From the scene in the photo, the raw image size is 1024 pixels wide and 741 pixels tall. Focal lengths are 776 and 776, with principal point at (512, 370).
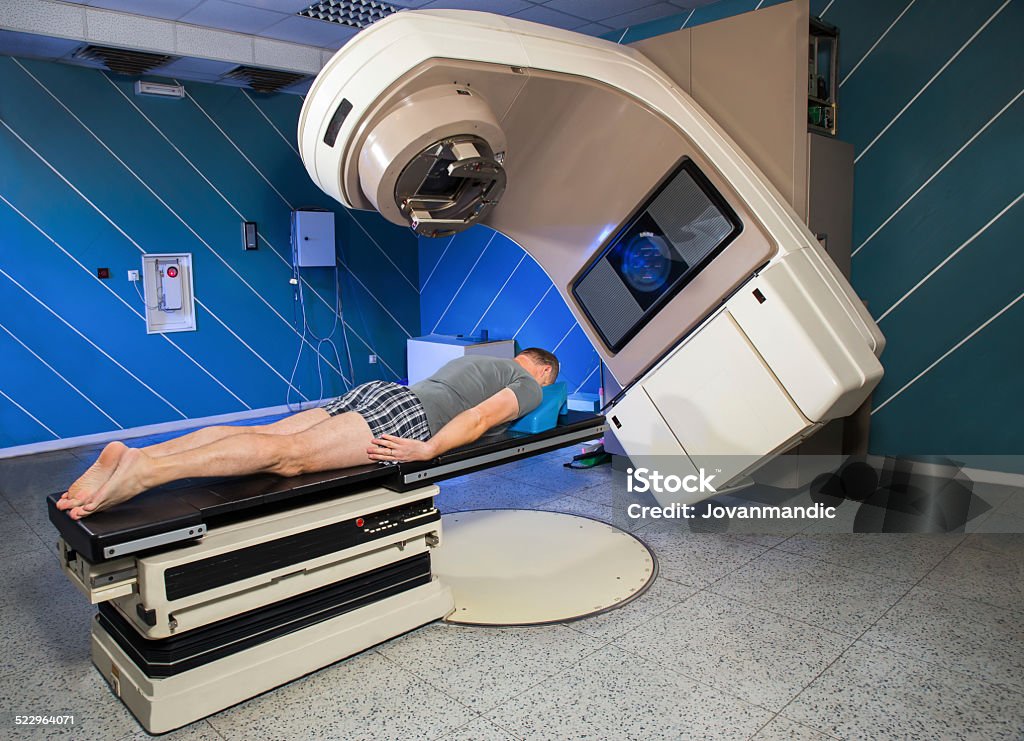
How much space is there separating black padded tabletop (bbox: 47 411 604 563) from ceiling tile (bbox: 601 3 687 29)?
275 cm

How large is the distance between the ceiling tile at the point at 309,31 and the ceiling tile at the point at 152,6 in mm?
501

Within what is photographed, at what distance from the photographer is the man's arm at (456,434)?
240 cm

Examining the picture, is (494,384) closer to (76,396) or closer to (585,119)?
(585,119)

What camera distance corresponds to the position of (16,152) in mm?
4375

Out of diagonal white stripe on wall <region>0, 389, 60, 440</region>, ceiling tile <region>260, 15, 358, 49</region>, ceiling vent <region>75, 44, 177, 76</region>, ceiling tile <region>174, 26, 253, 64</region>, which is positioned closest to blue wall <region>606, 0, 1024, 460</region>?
ceiling tile <region>260, 15, 358, 49</region>

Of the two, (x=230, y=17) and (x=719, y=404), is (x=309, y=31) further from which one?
(x=719, y=404)

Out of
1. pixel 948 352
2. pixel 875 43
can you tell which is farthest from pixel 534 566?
pixel 875 43

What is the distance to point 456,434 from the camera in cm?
256

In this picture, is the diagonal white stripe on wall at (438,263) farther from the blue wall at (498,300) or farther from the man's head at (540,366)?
the man's head at (540,366)

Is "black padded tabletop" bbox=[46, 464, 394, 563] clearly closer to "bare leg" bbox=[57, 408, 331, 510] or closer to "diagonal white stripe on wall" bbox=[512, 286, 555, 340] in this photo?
"bare leg" bbox=[57, 408, 331, 510]

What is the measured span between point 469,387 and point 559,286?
0.58 meters

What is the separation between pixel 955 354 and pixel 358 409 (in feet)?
9.20

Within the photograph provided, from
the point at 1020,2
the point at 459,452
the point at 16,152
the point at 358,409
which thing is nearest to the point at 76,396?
the point at 16,152

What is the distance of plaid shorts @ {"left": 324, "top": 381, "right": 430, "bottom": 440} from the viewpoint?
2.50m
